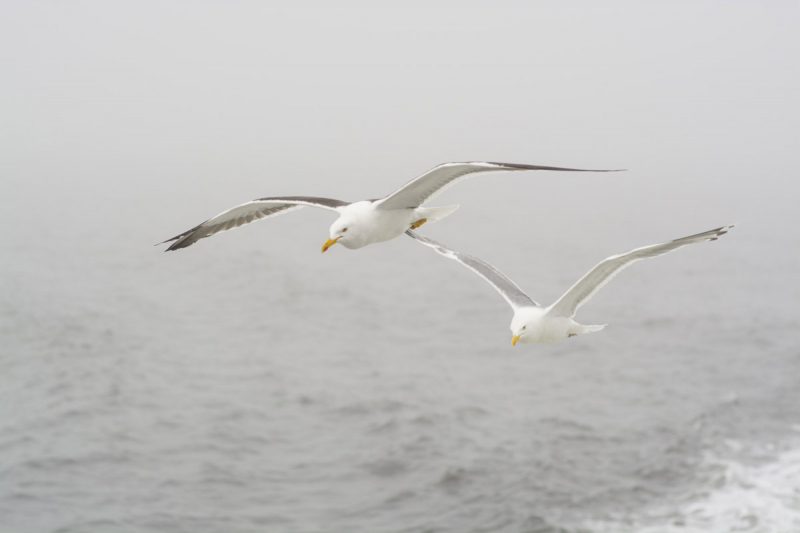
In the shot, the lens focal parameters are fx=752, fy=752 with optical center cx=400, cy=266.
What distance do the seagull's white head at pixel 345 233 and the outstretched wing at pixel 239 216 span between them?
6.43ft

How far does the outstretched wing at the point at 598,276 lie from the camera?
36.5 feet

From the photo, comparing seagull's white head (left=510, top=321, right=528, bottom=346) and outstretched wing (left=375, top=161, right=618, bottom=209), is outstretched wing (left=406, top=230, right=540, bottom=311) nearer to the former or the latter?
outstretched wing (left=375, top=161, right=618, bottom=209)

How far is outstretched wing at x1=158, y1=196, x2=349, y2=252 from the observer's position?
49.1ft

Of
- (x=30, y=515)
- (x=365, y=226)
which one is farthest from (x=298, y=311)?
(x=365, y=226)

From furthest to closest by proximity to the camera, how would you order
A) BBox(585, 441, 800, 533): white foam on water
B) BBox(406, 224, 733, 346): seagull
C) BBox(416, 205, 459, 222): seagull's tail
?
BBox(585, 441, 800, 533): white foam on water
BBox(416, 205, 459, 222): seagull's tail
BBox(406, 224, 733, 346): seagull

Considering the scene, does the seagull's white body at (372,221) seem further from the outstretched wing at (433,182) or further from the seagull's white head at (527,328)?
the seagull's white head at (527,328)

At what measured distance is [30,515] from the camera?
10244 centimetres

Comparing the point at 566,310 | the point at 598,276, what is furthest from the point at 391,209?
the point at 598,276

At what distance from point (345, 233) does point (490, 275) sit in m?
3.81

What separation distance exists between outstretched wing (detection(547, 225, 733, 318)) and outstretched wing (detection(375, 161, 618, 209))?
87.4 inches

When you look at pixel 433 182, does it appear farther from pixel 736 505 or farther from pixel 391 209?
pixel 736 505

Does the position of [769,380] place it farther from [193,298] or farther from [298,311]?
[193,298]

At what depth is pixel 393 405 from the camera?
126250 millimetres

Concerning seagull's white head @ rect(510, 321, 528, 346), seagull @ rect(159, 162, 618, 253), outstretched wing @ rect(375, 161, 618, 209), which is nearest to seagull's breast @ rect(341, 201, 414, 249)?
seagull @ rect(159, 162, 618, 253)
